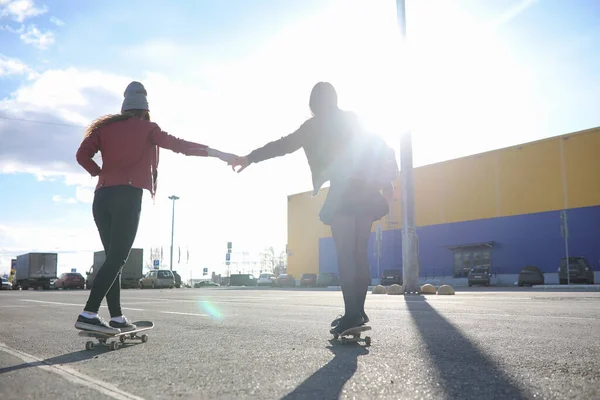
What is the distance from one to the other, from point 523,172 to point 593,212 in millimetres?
5406

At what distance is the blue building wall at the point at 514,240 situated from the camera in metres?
34.2

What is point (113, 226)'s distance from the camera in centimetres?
392

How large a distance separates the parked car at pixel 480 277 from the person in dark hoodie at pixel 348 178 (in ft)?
112

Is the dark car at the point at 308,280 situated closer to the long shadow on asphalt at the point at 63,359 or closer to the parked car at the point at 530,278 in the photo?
the parked car at the point at 530,278

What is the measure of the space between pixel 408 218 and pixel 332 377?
59.1ft

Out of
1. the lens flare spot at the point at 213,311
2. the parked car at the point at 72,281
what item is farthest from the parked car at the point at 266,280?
the lens flare spot at the point at 213,311

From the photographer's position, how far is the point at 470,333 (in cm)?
441

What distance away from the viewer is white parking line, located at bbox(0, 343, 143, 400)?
2148 millimetres

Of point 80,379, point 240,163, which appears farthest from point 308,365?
point 240,163

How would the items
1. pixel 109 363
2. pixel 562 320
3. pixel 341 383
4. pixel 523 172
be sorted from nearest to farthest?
pixel 341 383 → pixel 109 363 → pixel 562 320 → pixel 523 172

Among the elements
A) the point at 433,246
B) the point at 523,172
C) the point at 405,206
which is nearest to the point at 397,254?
the point at 433,246

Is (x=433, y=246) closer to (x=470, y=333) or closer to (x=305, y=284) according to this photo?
(x=305, y=284)

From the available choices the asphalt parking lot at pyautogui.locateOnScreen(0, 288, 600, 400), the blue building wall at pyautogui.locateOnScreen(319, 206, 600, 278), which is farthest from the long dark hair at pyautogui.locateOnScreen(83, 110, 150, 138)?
the blue building wall at pyautogui.locateOnScreen(319, 206, 600, 278)

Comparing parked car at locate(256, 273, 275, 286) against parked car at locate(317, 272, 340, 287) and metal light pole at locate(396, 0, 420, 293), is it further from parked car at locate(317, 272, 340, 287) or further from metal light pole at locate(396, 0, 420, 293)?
metal light pole at locate(396, 0, 420, 293)
